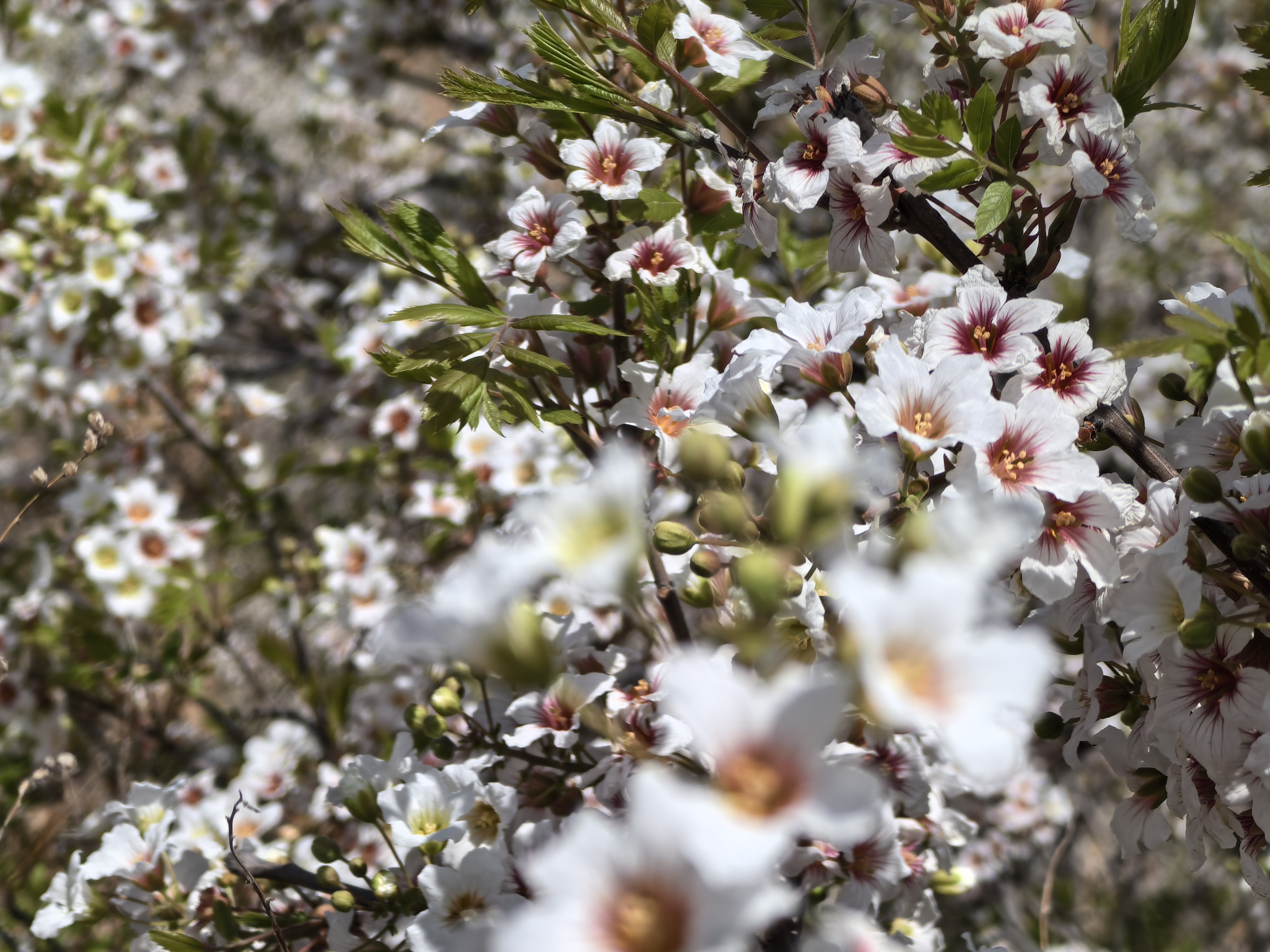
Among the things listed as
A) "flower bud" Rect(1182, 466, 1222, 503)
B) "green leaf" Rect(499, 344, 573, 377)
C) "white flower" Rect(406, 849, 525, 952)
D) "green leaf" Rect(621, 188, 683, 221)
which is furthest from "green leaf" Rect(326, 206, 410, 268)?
"flower bud" Rect(1182, 466, 1222, 503)

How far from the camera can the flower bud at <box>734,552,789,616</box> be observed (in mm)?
681

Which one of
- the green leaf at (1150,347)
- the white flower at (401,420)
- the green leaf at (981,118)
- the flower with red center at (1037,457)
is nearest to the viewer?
the green leaf at (1150,347)

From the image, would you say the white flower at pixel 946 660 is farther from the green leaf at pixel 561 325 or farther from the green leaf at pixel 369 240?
the green leaf at pixel 369 240

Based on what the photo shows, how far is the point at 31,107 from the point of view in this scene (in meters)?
2.87

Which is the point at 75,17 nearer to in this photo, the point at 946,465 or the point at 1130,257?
the point at 946,465

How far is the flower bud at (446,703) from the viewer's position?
1.29 m

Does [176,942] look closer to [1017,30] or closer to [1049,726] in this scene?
[1049,726]

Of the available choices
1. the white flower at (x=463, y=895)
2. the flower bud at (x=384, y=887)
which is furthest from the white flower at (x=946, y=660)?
the flower bud at (x=384, y=887)

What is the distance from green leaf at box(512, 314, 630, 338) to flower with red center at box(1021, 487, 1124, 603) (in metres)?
0.56

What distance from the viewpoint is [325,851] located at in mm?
1361

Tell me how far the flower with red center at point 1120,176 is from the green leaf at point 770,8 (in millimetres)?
435

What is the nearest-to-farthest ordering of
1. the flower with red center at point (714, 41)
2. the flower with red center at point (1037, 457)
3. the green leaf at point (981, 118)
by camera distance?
the flower with red center at point (1037, 457), the green leaf at point (981, 118), the flower with red center at point (714, 41)

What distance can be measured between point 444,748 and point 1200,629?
0.98 m

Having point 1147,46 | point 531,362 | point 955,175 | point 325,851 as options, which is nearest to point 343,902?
point 325,851
